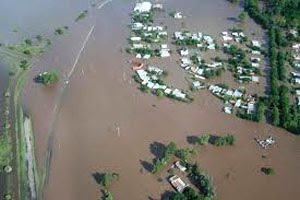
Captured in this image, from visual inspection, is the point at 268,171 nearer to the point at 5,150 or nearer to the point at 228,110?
the point at 228,110

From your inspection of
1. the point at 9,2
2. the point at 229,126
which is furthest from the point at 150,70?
the point at 9,2

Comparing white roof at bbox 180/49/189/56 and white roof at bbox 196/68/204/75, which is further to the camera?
white roof at bbox 180/49/189/56

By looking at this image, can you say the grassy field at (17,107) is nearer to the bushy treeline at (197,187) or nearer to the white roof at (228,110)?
the bushy treeline at (197,187)

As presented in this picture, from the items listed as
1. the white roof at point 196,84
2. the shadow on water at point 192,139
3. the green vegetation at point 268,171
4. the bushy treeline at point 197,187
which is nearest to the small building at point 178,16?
the white roof at point 196,84

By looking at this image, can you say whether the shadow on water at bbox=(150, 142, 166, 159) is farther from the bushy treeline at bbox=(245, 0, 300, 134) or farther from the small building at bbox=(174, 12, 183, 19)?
the small building at bbox=(174, 12, 183, 19)

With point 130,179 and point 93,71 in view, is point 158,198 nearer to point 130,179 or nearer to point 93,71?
point 130,179

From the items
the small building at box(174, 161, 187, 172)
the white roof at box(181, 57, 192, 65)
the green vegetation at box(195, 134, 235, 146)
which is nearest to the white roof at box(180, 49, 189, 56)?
the white roof at box(181, 57, 192, 65)

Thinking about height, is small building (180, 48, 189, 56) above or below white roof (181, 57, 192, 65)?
above
